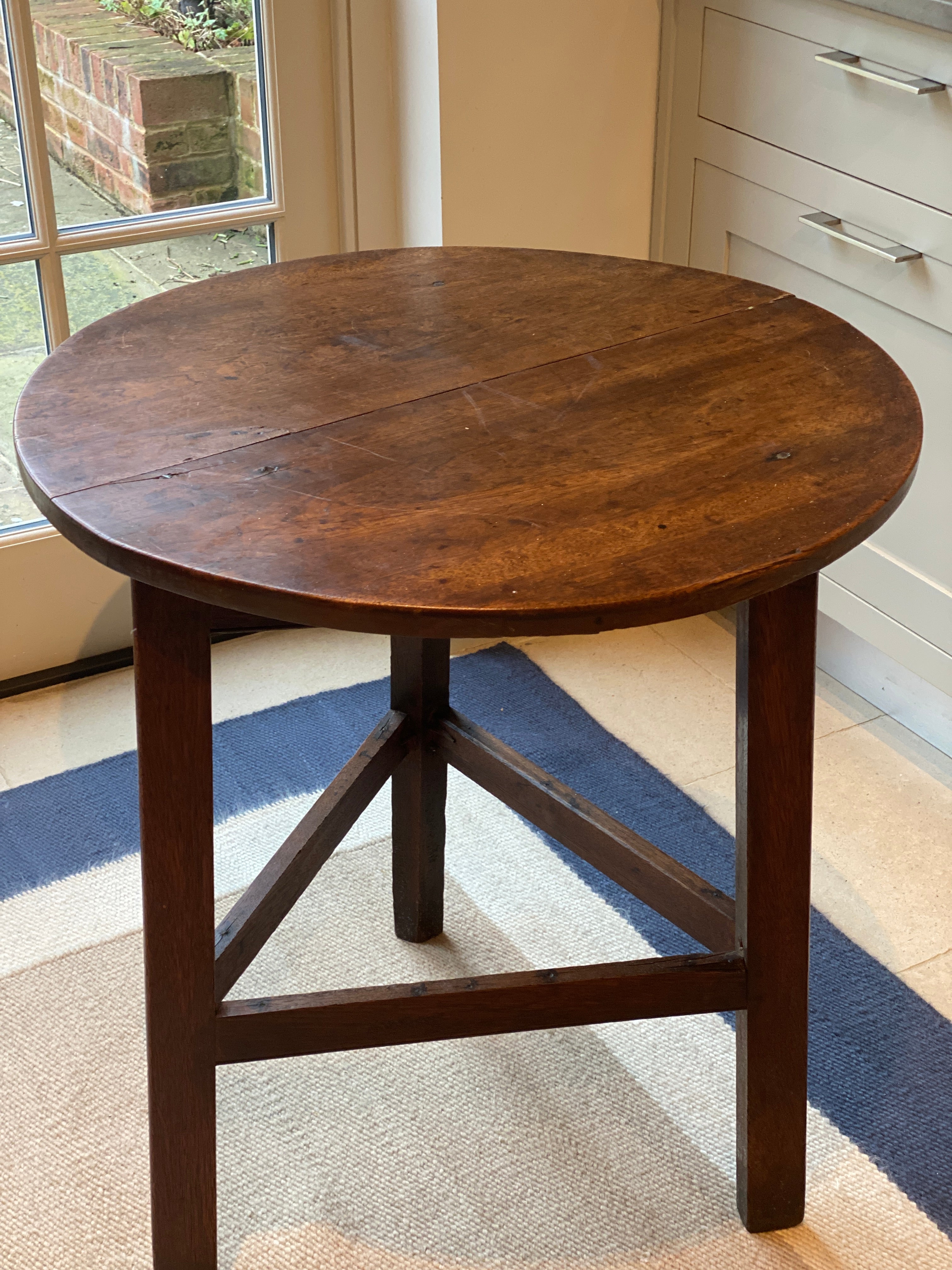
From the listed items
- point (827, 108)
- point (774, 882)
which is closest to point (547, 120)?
point (827, 108)

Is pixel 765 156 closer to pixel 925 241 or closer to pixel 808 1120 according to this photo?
pixel 925 241

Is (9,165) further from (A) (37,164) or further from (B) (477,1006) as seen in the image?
(B) (477,1006)

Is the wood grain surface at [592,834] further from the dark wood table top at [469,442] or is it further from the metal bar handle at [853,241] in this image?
the metal bar handle at [853,241]

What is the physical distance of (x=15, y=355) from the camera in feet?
6.36

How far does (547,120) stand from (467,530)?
120 centimetres

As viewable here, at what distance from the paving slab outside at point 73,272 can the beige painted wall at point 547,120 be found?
14.2 inches

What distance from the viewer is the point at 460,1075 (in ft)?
4.64

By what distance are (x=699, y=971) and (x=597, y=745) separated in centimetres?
80

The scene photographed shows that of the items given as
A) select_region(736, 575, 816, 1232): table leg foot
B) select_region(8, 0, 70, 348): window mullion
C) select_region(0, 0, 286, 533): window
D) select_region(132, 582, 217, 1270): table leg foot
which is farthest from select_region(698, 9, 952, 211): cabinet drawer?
select_region(132, 582, 217, 1270): table leg foot

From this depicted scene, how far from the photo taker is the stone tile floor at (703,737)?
164 centimetres

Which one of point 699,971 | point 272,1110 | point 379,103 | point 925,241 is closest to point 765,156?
point 925,241

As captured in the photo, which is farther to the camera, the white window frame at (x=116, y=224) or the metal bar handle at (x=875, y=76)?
the white window frame at (x=116, y=224)

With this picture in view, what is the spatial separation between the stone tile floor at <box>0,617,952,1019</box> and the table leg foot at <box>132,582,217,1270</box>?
83cm

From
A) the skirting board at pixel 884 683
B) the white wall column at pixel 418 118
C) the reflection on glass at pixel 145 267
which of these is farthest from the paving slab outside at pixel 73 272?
the skirting board at pixel 884 683
